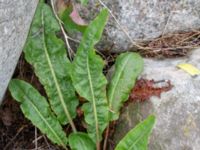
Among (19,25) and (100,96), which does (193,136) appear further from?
(19,25)

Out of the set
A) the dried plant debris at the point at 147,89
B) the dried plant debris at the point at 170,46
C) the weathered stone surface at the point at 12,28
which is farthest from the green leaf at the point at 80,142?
the dried plant debris at the point at 170,46

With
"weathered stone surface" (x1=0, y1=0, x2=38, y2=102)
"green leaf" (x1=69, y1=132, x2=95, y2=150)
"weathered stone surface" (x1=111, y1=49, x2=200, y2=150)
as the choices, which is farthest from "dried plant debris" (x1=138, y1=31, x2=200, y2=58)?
"weathered stone surface" (x1=0, y1=0, x2=38, y2=102)

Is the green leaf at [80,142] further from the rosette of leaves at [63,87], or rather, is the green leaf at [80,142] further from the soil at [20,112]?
the soil at [20,112]

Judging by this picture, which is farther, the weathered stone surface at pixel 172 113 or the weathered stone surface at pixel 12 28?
the weathered stone surface at pixel 172 113

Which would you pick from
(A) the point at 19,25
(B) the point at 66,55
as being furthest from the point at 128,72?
(A) the point at 19,25

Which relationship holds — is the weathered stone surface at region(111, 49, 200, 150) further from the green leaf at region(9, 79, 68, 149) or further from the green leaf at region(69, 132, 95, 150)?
the green leaf at region(9, 79, 68, 149)

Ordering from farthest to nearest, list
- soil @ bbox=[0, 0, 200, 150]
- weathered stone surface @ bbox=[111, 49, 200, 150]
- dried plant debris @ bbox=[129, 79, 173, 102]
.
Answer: soil @ bbox=[0, 0, 200, 150], dried plant debris @ bbox=[129, 79, 173, 102], weathered stone surface @ bbox=[111, 49, 200, 150]
